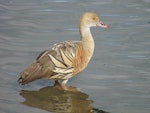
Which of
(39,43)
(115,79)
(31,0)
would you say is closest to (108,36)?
(39,43)

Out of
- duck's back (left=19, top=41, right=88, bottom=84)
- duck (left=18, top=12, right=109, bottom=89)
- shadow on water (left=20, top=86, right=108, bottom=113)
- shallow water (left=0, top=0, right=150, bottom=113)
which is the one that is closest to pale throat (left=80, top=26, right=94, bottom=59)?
duck (left=18, top=12, right=109, bottom=89)

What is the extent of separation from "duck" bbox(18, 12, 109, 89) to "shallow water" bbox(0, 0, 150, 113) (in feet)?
1.09

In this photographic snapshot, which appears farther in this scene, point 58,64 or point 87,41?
point 87,41

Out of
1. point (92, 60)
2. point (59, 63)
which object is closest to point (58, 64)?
point (59, 63)

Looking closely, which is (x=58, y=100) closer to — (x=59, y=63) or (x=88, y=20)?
(x=59, y=63)

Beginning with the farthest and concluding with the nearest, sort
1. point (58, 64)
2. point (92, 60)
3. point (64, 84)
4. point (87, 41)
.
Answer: point (92, 60), point (87, 41), point (64, 84), point (58, 64)

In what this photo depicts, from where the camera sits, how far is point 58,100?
30.0ft

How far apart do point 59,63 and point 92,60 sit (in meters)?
1.86

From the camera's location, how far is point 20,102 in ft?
29.0

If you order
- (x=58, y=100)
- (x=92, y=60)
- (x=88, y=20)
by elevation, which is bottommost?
(x=58, y=100)

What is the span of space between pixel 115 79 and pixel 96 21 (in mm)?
1184

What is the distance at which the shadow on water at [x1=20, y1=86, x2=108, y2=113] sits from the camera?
8734 millimetres

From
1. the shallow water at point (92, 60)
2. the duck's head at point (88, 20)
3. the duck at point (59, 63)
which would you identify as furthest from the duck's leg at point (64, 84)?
the duck's head at point (88, 20)

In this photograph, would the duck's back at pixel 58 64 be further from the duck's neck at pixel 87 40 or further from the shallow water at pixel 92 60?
the shallow water at pixel 92 60
